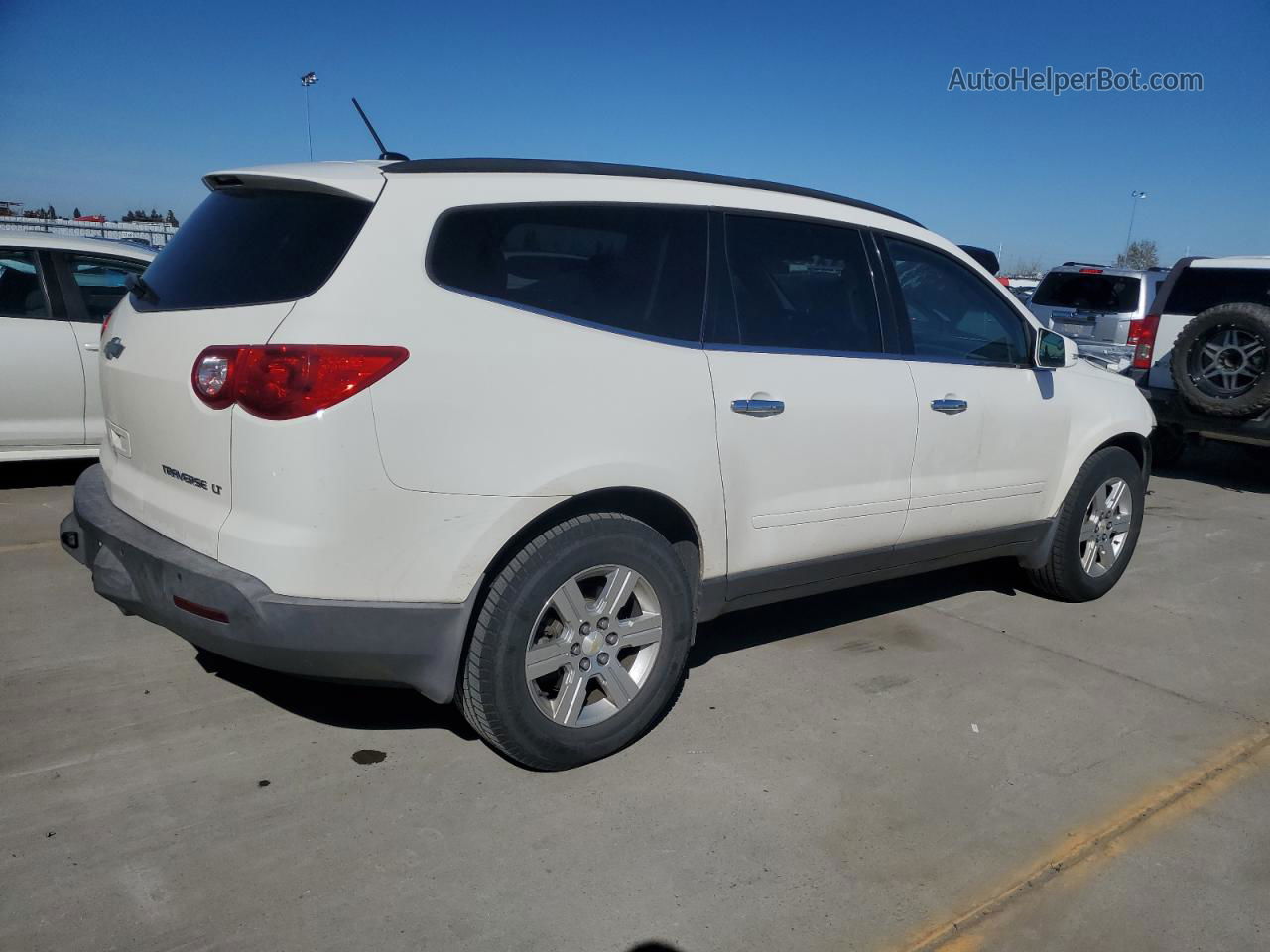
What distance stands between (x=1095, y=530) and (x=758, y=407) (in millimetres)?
2595

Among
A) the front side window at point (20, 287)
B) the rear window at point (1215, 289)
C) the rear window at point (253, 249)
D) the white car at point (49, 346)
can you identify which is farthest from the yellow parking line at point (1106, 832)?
the front side window at point (20, 287)

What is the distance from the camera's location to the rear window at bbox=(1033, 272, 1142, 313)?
11.0 meters

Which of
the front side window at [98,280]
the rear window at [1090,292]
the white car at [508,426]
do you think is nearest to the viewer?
the white car at [508,426]

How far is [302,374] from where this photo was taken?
2.63 metres

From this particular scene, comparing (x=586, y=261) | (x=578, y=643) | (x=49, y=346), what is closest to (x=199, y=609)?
(x=578, y=643)

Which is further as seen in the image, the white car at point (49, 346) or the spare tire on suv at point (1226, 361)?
the spare tire on suv at point (1226, 361)

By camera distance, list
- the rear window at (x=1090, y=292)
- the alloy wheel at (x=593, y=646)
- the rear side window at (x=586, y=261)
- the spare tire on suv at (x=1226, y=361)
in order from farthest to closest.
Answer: the rear window at (x=1090, y=292)
the spare tire on suv at (x=1226, y=361)
the alloy wheel at (x=593, y=646)
the rear side window at (x=586, y=261)

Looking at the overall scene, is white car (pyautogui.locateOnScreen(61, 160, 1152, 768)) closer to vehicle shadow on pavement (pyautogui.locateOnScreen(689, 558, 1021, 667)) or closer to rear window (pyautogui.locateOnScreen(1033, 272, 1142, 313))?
vehicle shadow on pavement (pyautogui.locateOnScreen(689, 558, 1021, 667))

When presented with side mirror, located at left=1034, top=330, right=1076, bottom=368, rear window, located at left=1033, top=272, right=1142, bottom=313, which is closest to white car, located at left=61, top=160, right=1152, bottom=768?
side mirror, located at left=1034, top=330, right=1076, bottom=368

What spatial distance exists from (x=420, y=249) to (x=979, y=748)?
255 centimetres

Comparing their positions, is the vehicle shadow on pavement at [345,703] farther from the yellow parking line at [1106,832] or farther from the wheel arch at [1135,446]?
the wheel arch at [1135,446]

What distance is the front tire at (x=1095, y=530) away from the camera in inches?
193

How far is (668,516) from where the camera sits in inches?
133

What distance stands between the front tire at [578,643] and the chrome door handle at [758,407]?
52 centimetres
